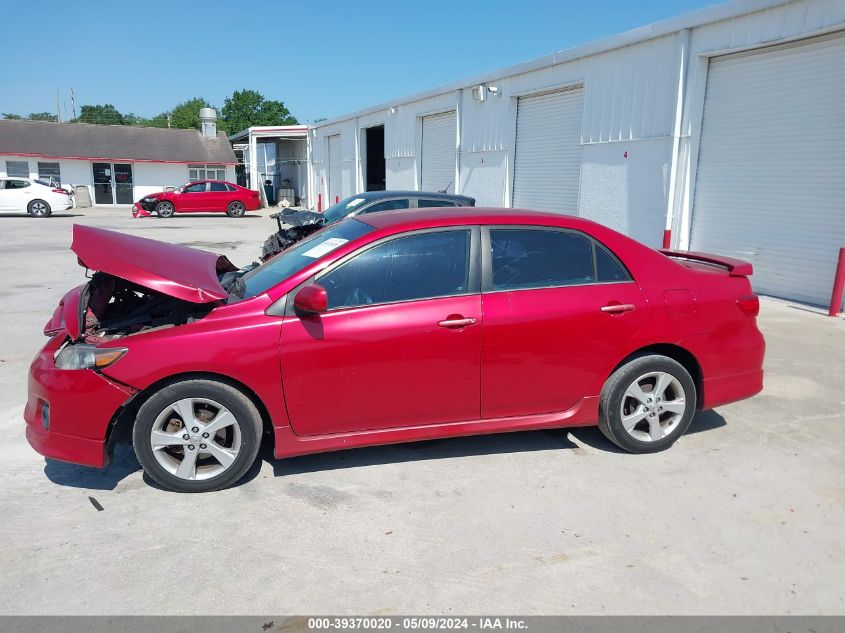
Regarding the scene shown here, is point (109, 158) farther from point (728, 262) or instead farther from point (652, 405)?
point (652, 405)

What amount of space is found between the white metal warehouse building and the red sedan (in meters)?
6.16

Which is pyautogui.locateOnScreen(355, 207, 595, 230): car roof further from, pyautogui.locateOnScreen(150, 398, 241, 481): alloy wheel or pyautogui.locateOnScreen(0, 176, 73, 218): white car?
pyautogui.locateOnScreen(0, 176, 73, 218): white car

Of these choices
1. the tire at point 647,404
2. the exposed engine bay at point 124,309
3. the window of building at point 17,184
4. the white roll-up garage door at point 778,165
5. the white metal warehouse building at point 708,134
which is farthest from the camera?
the window of building at point 17,184

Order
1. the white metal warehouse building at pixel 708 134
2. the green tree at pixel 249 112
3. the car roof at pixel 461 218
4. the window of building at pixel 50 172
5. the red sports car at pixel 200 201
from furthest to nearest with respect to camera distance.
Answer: the green tree at pixel 249 112, the window of building at pixel 50 172, the red sports car at pixel 200 201, the white metal warehouse building at pixel 708 134, the car roof at pixel 461 218

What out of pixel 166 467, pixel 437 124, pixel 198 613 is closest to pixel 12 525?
pixel 166 467

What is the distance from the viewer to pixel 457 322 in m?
3.87

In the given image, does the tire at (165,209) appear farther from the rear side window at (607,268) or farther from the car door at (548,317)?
the rear side window at (607,268)

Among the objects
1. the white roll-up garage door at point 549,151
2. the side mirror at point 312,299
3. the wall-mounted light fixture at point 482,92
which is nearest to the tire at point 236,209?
the wall-mounted light fixture at point 482,92

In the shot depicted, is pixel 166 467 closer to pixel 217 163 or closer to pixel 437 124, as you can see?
pixel 437 124

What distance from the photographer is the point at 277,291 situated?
3.78 m

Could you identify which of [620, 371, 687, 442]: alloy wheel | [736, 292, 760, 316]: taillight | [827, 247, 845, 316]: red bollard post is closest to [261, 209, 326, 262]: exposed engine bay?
[620, 371, 687, 442]: alloy wheel

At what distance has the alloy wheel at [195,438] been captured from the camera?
3635 millimetres

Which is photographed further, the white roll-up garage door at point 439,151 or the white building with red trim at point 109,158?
the white building with red trim at point 109,158

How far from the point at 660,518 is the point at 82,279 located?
35.6 feet
